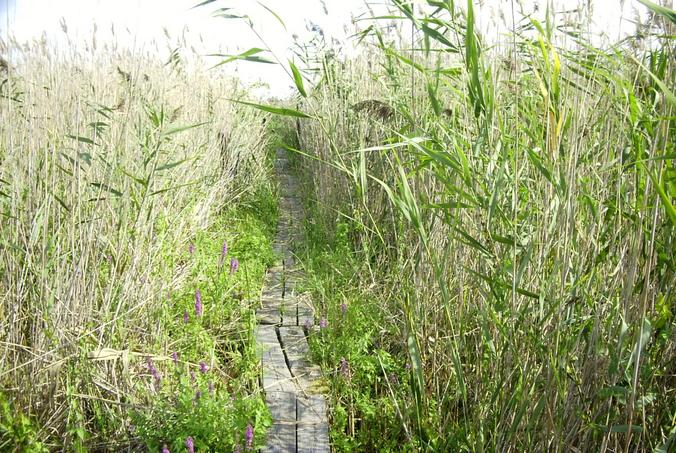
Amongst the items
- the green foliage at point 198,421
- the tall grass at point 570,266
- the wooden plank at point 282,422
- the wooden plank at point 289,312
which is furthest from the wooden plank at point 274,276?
the tall grass at point 570,266

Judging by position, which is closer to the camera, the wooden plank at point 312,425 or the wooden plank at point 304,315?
the wooden plank at point 312,425

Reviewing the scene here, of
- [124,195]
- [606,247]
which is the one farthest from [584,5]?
[124,195]

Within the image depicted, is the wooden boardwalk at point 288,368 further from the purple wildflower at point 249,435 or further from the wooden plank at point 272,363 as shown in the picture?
the purple wildflower at point 249,435

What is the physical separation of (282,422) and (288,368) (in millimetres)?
488

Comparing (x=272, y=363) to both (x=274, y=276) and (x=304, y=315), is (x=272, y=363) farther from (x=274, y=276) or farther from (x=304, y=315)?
(x=274, y=276)

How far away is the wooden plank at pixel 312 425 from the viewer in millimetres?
2359

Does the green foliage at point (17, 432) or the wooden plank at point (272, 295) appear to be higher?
the wooden plank at point (272, 295)

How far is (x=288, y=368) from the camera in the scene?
9.74 ft

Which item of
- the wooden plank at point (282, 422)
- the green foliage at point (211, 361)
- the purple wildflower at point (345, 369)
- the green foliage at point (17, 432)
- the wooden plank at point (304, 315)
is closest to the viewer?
the green foliage at point (17, 432)

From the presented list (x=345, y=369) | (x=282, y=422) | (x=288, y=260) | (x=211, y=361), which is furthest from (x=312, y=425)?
(x=288, y=260)

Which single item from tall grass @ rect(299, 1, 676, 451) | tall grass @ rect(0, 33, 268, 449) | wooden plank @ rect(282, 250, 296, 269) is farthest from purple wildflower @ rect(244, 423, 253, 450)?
wooden plank @ rect(282, 250, 296, 269)

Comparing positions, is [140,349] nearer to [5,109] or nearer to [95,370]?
[95,370]

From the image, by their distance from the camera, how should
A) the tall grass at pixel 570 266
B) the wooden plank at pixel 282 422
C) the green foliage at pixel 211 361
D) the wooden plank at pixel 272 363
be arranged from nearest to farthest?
1. the tall grass at pixel 570 266
2. the green foliage at pixel 211 361
3. the wooden plank at pixel 282 422
4. the wooden plank at pixel 272 363

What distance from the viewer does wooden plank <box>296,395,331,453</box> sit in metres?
2.36
